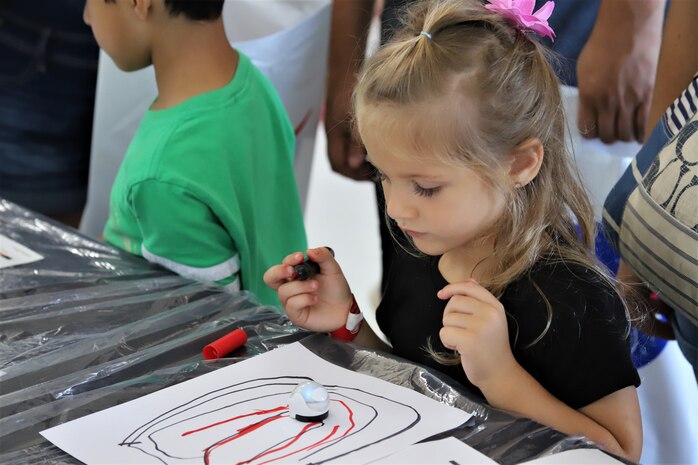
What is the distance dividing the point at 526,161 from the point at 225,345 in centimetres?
34

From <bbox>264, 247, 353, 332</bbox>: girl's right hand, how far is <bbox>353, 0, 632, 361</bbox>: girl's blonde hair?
0.12 meters

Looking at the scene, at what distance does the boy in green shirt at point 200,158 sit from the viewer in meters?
1.16

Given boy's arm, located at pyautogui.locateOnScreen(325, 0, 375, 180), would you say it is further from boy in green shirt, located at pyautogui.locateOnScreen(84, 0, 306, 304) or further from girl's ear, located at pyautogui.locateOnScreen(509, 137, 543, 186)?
girl's ear, located at pyautogui.locateOnScreen(509, 137, 543, 186)

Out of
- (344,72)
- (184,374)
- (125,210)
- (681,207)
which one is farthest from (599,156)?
(184,374)

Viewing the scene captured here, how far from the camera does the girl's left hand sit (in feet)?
2.40

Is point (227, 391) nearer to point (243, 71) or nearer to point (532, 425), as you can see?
point (532, 425)

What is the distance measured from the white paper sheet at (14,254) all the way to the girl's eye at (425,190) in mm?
529

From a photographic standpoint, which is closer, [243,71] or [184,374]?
[184,374]

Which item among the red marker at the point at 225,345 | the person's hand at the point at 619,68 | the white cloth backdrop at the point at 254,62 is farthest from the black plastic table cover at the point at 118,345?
the person's hand at the point at 619,68

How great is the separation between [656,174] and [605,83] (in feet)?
1.88

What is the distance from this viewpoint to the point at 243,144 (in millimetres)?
1257

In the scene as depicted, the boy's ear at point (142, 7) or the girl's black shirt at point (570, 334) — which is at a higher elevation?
the boy's ear at point (142, 7)

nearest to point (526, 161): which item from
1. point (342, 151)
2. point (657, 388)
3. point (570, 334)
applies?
point (570, 334)

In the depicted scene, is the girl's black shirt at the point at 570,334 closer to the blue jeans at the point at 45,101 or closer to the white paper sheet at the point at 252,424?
the white paper sheet at the point at 252,424
